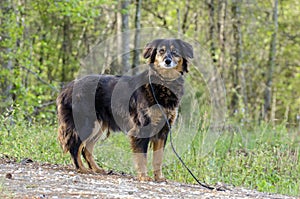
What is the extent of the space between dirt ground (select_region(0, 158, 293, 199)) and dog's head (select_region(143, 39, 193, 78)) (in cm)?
134

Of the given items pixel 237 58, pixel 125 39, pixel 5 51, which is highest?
pixel 125 39

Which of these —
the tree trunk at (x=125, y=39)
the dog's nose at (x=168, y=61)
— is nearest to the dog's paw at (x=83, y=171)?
the dog's nose at (x=168, y=61)

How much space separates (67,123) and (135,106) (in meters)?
0.88

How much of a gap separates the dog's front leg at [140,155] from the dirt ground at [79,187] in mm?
203

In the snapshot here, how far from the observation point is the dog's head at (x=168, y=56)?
22.2 feet

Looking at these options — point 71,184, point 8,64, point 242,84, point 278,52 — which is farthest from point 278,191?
point 278,52

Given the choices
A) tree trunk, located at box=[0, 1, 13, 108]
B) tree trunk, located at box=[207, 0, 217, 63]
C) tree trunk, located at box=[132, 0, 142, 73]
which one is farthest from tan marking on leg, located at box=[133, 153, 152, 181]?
tree trunk, located at box=[207, 0, 217, 63]

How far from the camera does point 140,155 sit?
6.63 m

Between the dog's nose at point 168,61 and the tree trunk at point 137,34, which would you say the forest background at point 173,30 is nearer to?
the tree trunk at point 137,34

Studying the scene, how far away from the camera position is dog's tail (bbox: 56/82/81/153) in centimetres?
704

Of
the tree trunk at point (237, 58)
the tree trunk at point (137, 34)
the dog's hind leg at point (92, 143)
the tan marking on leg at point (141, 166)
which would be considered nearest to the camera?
the tan marking on leg at point (141, 166)

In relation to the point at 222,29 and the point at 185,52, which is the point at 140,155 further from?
the point at 222,29

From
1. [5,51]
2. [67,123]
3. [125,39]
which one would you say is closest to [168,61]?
[67,123]

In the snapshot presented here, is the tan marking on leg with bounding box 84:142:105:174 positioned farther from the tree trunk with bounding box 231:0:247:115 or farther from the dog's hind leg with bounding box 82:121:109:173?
the tree trunk with bounding box 231:0:247:115
